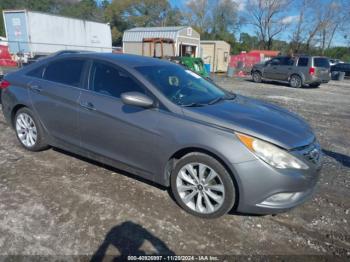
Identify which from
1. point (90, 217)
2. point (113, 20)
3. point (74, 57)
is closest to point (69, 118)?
point (74, 57)

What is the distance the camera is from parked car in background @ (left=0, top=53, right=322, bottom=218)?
2801mm

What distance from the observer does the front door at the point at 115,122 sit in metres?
3.26

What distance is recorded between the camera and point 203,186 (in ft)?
10.0

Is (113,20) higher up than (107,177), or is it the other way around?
(113,20)

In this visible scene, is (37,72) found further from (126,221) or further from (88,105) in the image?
(126,221)

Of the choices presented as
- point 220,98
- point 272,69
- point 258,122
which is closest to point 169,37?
point 272,69

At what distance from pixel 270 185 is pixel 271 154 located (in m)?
0.29

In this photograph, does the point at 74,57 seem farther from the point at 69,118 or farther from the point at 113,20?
the point at 113,20

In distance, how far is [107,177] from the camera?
3.89 metres

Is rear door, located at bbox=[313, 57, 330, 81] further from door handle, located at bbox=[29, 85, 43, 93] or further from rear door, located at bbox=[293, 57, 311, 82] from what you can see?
door handle, located at bbox=[29, 85, 43, 93]

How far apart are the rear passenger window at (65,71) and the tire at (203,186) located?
6.13ft

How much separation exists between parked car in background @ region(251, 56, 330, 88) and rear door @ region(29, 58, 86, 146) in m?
14.6

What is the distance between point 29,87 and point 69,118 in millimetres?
972

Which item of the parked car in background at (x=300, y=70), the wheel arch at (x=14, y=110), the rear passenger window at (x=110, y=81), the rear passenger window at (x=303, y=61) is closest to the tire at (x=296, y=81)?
the parked car in background at (x=300, y=70)
